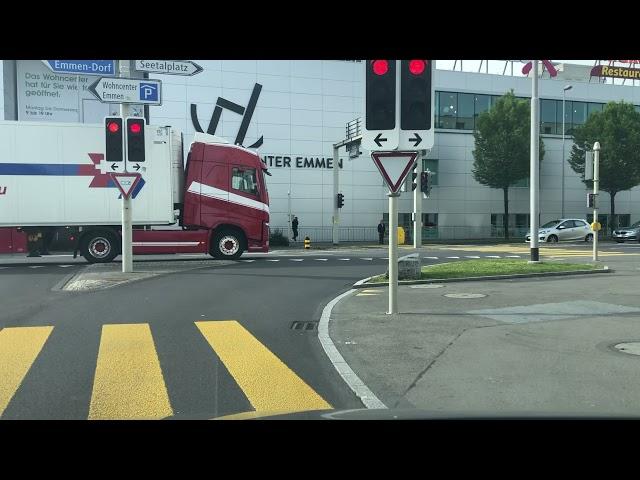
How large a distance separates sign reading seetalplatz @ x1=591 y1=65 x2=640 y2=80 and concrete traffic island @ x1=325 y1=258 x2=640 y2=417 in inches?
1750

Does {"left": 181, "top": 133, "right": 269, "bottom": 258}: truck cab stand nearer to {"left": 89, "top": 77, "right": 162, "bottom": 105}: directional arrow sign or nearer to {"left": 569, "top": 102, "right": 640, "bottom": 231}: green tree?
{"left": 89, "top": 77, "right": 162, "bottom": 105}: directional arrow sign

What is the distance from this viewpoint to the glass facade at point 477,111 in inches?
1781

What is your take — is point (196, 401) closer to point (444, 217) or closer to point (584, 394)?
point (584, 394)

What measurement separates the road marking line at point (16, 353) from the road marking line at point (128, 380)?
27.9 inches

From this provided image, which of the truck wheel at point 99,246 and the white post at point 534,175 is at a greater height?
the white post at point 534,175

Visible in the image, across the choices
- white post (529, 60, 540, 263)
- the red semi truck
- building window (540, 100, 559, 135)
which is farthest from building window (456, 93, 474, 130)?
the red semi truck

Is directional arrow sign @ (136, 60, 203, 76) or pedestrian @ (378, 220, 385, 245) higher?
directional arrow sign @ (136, 60, 203, 76)

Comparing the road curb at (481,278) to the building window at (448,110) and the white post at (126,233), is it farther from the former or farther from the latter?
the building window at (448,110)

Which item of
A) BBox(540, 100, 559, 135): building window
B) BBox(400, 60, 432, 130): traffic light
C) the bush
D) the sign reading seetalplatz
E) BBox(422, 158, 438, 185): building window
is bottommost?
the bush

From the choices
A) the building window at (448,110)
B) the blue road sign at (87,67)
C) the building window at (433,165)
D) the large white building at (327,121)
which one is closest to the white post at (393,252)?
the blue road sign at (87,67)

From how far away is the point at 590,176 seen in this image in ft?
68.4

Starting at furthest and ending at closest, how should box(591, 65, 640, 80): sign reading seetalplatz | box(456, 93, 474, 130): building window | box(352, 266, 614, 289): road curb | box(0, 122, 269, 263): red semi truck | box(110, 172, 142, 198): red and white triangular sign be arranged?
box(591, 65, 640, 80): sign reading seetalplatz < box(456, 93, 474, 130): building window < box(0, 122, 269, 263): red semi truck < box(110, 172, 142, 198): red and white triangular sign < box(352, 266, 614, 289): road curb

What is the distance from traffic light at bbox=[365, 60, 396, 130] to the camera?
30.5 feet
